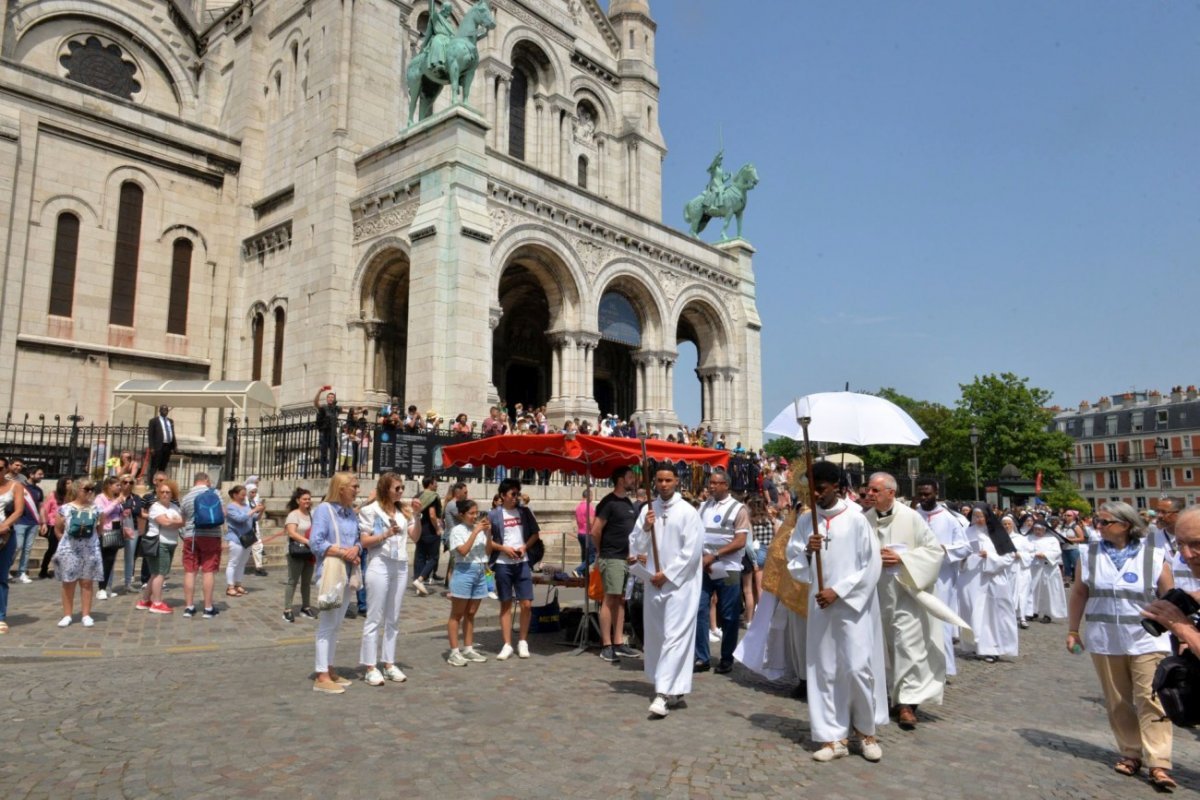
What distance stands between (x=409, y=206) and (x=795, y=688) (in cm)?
1635

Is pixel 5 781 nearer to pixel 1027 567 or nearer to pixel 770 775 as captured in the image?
pixel 770 775

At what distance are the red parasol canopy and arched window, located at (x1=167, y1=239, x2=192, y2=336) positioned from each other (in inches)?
689

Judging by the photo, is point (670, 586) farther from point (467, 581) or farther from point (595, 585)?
point (595, 585)

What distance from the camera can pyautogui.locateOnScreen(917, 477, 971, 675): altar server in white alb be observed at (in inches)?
305

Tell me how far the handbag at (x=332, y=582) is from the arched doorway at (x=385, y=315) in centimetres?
1456

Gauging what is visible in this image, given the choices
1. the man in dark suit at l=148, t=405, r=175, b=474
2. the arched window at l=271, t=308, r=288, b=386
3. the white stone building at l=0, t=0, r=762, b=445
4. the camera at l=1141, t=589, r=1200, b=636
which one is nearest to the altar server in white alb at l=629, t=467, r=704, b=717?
the camera at l=1141, t=589, r=1200, b=636

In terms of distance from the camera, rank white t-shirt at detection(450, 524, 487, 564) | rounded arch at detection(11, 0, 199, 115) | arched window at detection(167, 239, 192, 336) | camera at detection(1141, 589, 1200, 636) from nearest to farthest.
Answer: camera at detection(1141, 589, 1200, 636) < white t-shirt at detection(450, 524, 487, 564) < arched window at detection(167, 239, 192, 336) < rounded arch at detection(11, 0, 199, 115)

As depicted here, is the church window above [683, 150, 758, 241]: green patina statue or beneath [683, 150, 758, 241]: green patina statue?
above

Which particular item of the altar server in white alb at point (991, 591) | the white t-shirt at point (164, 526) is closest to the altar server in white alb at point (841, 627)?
the altar server in white alb at point (991, 591)

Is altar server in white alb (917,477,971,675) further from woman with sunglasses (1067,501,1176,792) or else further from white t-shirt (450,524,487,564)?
white t-shirt (450,524,487,564)

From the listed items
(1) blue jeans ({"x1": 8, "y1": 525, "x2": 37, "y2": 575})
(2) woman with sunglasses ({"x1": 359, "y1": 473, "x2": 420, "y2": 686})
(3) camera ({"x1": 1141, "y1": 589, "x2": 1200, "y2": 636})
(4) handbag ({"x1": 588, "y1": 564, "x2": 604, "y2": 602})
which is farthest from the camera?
(1) blue jeans ({"x1": 8, "y1": 525, "x2": 37, "y2": 575})

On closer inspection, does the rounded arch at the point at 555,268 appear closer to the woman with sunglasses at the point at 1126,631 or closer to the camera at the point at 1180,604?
the woman with sunglasses at the point at 1126,631

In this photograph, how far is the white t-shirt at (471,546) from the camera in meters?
7.71

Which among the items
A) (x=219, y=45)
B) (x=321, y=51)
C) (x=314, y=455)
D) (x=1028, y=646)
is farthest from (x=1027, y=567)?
(x=219, y=45)
